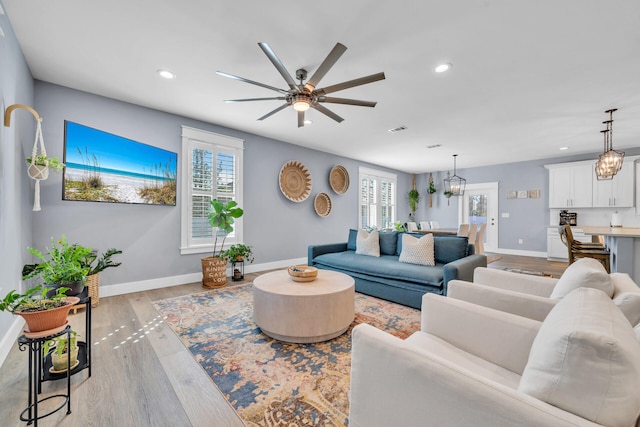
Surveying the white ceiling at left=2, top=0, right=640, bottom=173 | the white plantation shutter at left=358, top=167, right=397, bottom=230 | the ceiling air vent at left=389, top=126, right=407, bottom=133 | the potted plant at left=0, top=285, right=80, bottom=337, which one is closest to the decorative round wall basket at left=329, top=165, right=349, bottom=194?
the white plantation shutter at left=358, top=167, right=397, bottom=230

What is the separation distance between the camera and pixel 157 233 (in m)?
3.90

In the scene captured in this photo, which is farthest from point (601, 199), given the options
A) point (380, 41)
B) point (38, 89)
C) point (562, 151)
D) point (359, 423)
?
point (38, 89)

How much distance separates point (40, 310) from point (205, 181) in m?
3.21

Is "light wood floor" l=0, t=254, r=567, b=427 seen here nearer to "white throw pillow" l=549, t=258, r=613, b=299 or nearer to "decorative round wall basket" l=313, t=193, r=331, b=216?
"white throw pillow" l=549, t=258, r=613, b=299

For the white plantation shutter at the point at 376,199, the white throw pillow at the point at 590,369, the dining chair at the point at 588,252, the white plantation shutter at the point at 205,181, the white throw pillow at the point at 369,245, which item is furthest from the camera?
the white plantation shutter at the point at 376,199

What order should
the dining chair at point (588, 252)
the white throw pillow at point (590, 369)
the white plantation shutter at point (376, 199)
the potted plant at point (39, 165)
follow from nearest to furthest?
the white throw pillow at point (590, 369) → the potted plant at point (39, 165) → the dining chair at point (588, 252) → the white plantation shutter at point (376, 199)

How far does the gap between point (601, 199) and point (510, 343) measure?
7.20 metres

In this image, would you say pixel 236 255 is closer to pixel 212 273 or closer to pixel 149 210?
pixel 212 273

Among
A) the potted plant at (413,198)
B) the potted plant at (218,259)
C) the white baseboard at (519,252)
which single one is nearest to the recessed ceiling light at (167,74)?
the potted plant at (218,259)

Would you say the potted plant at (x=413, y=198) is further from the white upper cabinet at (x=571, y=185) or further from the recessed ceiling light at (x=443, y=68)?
the recessed ceiling light at (x=443, y=68)

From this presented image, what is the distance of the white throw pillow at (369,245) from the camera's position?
406 cm

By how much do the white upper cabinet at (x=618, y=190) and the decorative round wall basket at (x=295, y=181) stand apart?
6.35 meters

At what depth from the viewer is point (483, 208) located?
7.92m

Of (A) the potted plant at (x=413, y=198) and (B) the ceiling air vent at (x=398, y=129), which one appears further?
(A) the potted plant at (x=413, y=198)
